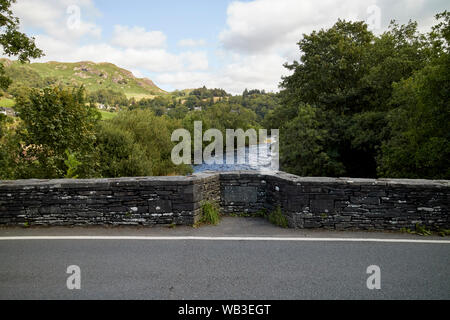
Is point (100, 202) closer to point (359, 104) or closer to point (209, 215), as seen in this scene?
point (209, 215)

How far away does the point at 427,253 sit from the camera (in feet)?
15.3

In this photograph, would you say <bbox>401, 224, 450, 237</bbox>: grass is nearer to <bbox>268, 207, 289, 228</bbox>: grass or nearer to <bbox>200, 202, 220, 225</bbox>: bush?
<bbox>268, 207, 289, 228</bbox>: grass

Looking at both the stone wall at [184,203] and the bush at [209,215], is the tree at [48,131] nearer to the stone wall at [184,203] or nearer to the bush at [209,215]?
the stone wall at [184,203]

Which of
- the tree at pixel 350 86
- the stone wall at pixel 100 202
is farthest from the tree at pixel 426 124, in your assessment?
the stone wall at pixel 100 202

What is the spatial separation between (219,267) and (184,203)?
7.04 feet

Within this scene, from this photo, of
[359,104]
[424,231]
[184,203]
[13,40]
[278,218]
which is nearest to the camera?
[424,231]

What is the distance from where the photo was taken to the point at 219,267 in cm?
413

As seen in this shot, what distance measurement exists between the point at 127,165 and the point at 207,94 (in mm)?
146257

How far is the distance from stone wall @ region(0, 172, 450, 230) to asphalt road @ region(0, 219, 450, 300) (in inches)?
15.2

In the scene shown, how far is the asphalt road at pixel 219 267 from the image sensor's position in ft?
11.4

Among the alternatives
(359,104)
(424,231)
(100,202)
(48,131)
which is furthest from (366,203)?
(359,104)

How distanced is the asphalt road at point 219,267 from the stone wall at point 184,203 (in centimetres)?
39

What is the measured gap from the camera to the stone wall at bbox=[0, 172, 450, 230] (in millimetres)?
5812

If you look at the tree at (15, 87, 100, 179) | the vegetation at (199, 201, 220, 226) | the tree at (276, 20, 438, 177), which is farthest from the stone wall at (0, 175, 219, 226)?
the tree at (276, 20, 438, 177)
